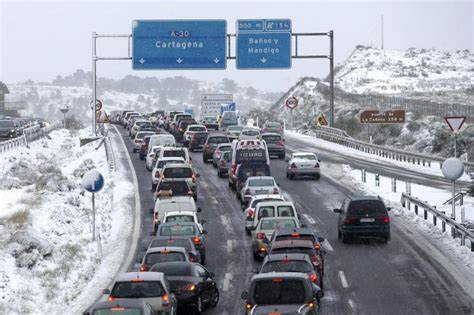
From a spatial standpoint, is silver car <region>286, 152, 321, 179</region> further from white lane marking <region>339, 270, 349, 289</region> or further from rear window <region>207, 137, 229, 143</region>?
white lane marking <region>339, 270, 349, 289</region>

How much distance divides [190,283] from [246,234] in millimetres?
13307

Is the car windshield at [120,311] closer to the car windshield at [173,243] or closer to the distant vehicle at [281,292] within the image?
the distant vehicle at [281,292]

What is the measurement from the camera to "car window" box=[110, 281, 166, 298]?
19.6m

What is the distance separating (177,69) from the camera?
6212 centimetres

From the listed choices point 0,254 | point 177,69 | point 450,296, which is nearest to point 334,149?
point 177,69

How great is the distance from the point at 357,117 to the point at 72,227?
6223 centimetres

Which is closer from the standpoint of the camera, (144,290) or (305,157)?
(144,290)

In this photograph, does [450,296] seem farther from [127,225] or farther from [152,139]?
[152,139]

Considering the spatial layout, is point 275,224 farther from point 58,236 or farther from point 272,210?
point 58,236

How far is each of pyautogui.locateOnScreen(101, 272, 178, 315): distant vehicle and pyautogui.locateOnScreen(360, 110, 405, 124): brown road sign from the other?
45.5 m

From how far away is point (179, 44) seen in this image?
61.1m

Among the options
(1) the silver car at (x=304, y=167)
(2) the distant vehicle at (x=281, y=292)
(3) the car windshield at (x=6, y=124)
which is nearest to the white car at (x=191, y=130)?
(3) the car windshield at (x=6, y=124)

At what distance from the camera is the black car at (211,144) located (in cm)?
5847

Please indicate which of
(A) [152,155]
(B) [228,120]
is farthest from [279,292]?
(B) [228,120]
